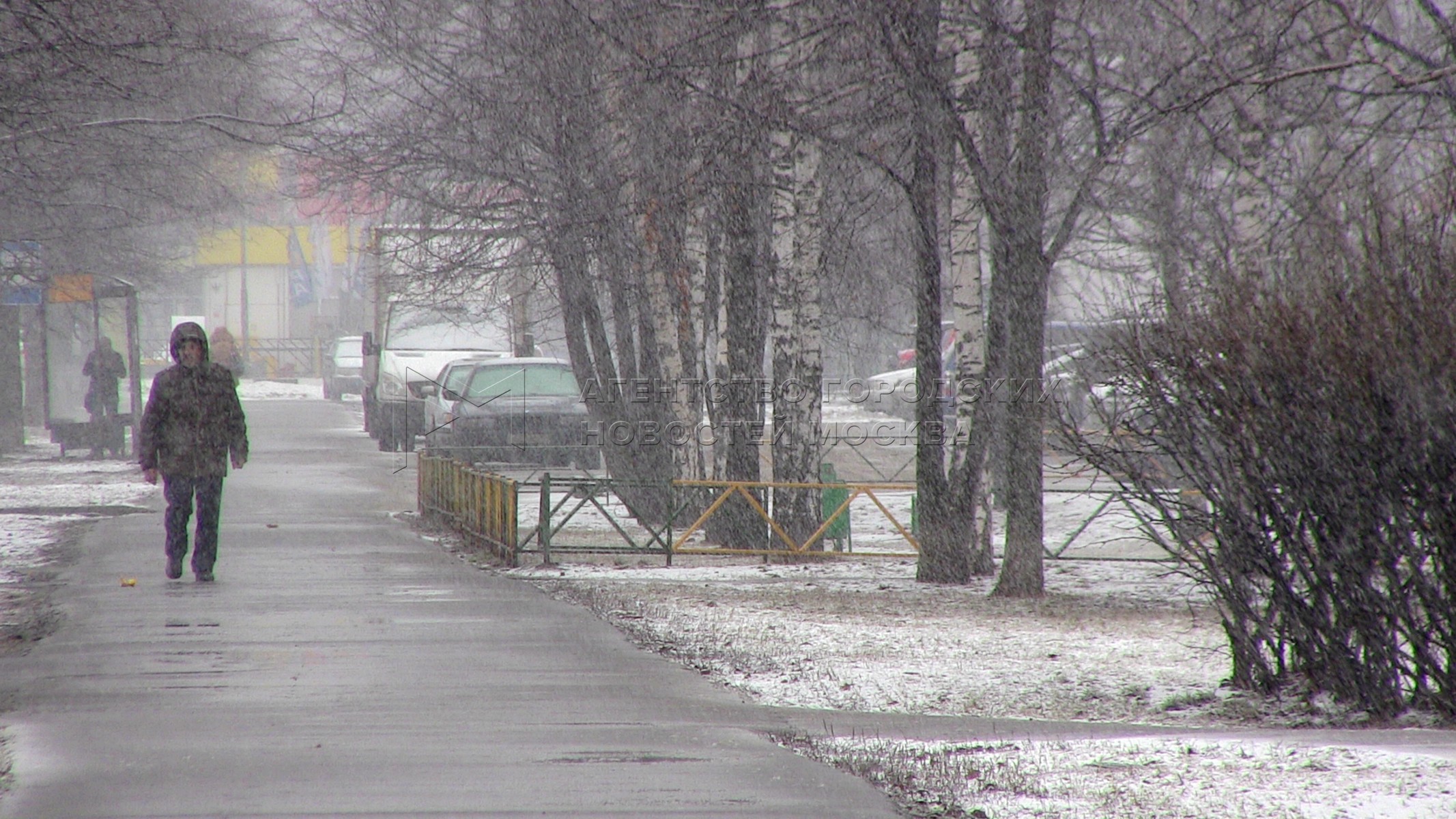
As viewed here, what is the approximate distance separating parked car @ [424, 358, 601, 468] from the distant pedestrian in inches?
281

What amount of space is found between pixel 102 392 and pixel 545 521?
16.0 meters

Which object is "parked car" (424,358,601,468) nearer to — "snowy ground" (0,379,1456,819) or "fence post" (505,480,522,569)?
"snowy ground" (0,379,1456,819)

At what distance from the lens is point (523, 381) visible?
22.8m

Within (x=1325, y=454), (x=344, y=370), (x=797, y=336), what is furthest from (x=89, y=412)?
(x=1325, y=454)

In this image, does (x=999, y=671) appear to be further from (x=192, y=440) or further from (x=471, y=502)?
(x=471, y=502)

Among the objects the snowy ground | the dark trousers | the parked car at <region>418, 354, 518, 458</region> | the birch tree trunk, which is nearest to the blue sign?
the parked car at <region>418, 354, 518, 458</region>

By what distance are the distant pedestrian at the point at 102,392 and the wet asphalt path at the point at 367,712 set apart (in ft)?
49.3

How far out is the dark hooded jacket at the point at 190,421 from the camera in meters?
10.6

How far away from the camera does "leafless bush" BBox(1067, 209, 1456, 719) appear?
22.1ft

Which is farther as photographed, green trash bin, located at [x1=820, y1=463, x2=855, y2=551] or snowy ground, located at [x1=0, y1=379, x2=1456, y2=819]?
green trash bin, located at [x1=820, y1=463, x2=855, y2=551]

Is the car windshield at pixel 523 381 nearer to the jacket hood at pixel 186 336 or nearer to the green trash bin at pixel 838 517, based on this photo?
the green trash bin at pixel 838 517

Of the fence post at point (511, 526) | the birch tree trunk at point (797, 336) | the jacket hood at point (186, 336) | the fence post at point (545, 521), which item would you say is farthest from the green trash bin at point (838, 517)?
the jacket hood at point (186, 336)

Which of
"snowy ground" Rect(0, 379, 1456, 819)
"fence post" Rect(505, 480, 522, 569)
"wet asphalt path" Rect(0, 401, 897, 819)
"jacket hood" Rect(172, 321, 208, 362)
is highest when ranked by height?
"jacket hood" Rect(172, 321, 208, 362)

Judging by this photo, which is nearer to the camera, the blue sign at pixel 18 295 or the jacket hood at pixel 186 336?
the jacket hood at pixel 186 336
